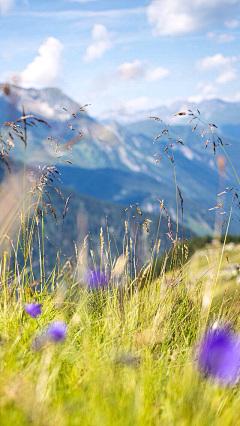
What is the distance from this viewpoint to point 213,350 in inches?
73.6

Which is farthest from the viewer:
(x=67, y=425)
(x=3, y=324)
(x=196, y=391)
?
(x=3, y=324)

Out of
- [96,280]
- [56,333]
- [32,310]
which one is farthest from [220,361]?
[96,280]

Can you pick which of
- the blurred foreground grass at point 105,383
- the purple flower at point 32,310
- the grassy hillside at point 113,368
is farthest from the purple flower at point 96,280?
the purple flower at point 32,310

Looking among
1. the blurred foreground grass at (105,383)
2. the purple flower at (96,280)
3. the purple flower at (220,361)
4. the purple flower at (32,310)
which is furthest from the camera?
the purple flower at (96,280)

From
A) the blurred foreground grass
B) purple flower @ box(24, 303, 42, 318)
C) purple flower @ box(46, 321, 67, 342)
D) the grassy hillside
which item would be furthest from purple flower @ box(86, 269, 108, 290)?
purple flower @ box(46, 321, 67, 342)

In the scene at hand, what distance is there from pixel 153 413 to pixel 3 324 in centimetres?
98

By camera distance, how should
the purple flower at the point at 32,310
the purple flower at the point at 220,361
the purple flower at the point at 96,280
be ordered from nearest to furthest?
the purple flower at the point at 220,361, the purple flower at the point at 32,310, the purple flower at the point at 96,280

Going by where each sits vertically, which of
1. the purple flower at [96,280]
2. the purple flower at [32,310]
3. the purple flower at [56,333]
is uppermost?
the purple flower at [96,280]

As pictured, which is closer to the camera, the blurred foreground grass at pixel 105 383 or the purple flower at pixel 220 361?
the blurred foreground grass at pixel 105 383

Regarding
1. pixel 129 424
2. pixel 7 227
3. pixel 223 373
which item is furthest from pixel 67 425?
pixel 7 227

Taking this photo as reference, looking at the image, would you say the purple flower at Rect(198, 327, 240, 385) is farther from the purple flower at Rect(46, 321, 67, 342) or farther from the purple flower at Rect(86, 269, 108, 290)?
the purple flower at Rect(86, 269, 108, 290)

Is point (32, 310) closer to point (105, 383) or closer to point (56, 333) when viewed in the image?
point (56, 333)

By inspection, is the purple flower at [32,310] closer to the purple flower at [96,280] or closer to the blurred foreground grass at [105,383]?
the blurred foreground grass at [105,383]

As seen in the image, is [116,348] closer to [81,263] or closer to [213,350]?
[213,350]
